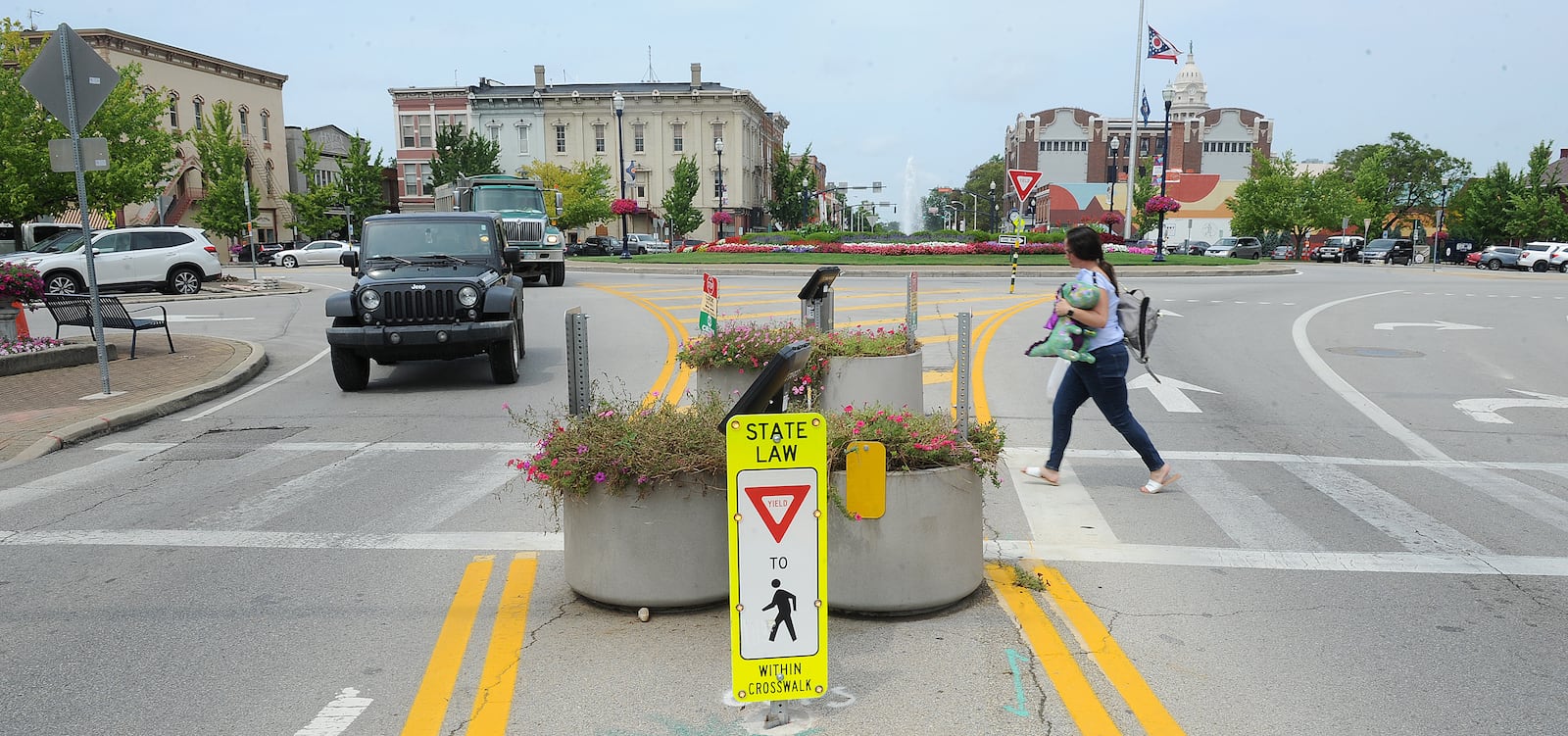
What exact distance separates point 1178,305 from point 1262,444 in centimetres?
1399

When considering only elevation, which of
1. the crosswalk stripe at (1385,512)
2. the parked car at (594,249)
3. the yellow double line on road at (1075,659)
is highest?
the parked car at (594,249)

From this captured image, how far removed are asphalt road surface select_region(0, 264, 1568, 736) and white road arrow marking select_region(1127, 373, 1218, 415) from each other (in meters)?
0.10

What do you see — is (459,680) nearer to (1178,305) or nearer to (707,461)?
(707,461)

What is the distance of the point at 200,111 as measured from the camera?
61.1 meters

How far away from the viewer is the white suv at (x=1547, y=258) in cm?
5191

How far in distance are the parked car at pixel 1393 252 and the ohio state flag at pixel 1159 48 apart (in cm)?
2530

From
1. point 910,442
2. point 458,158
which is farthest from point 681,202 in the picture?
Result: point 910,442

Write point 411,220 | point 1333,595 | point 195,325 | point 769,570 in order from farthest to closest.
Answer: point 195,325 < point 411,220 < point 1333,595 < point 769,570

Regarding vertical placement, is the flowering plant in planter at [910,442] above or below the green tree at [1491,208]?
below

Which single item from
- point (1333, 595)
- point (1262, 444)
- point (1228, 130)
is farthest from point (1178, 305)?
point (1228, 130)

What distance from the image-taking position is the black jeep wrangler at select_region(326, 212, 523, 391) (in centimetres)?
1127

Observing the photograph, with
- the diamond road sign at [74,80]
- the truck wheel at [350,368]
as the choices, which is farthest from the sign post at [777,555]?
the diamond road sign at [74,80]

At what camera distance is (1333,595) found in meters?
5.16

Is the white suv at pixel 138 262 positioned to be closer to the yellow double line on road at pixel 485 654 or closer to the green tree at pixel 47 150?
the green tree at pixel 47 150
